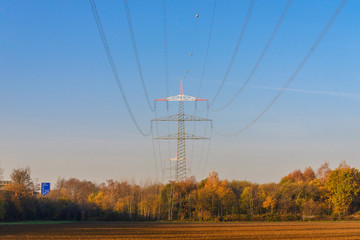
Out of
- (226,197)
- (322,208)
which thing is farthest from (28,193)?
(322,208)

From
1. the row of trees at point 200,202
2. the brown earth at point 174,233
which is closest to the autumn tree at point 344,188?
the row of trees at point 200,202

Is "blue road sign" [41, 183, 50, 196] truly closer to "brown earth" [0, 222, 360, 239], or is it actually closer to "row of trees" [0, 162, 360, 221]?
"row of trees" [0, 162, 360, 221]

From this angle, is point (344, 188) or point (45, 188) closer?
point (45, 188)

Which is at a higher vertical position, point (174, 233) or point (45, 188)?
point (45, 188)

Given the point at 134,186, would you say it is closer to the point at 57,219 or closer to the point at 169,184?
the point at 169,184

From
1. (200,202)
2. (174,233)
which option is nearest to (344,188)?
(200,202)

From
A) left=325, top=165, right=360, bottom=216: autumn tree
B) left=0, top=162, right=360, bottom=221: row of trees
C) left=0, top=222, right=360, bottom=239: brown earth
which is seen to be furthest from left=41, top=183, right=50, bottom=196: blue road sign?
left=325, top=165, right=360, bottom=216: autumn tree

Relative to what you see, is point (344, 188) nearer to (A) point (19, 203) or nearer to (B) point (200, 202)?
(B) point (200, 202)

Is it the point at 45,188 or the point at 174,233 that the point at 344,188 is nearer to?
the point at 174,233
